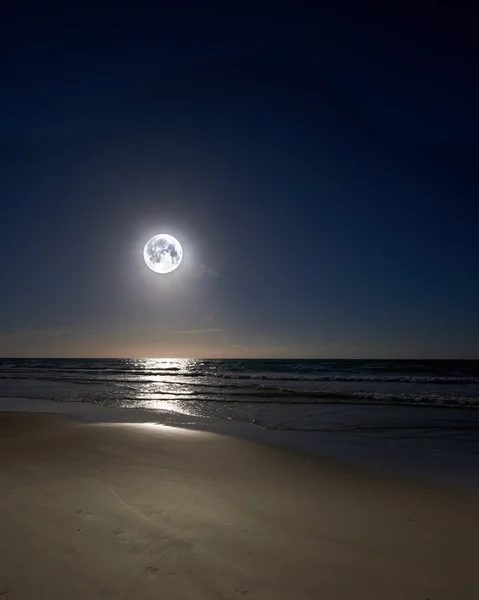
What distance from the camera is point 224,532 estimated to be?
4.06 metres

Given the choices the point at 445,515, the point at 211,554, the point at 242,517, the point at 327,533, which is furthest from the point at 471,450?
the point at 211,554

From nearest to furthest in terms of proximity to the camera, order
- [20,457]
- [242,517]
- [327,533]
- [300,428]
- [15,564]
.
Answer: [15,564] < [327,533] < [242,517] < [20,457] < [300,428]

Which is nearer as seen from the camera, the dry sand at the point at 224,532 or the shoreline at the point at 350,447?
the dry sand at the point at 224,532

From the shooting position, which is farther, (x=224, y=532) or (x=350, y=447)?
(x=350, y=447)

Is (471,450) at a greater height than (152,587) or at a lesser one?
greater

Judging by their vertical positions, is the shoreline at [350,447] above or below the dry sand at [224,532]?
above

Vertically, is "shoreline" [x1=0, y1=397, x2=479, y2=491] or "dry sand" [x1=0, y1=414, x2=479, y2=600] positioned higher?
"shoreline" [x1=0, y1=397, x2=479, y2=491]

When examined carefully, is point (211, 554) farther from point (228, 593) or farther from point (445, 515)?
point (445, 515)

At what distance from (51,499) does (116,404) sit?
12.5 metres

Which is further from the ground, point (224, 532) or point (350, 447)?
point (350, 447)

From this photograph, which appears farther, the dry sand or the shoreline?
the shoreline

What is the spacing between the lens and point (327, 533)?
4.20m

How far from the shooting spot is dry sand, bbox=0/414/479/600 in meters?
3.11

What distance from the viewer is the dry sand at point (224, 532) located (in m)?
3.11
